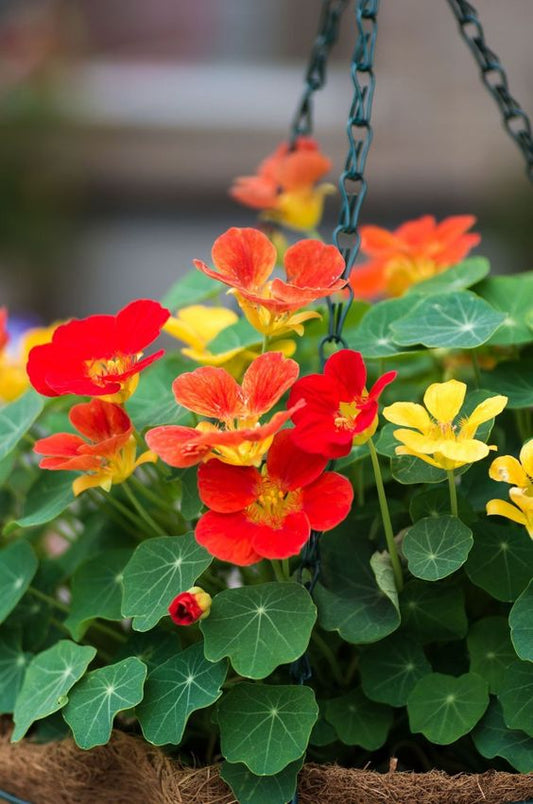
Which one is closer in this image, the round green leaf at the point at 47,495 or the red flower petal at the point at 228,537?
the red flower petal at the point at 228,537

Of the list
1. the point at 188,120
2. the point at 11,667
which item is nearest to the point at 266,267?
the point at 11,667

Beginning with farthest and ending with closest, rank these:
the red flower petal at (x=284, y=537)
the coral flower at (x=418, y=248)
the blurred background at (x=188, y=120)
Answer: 1. the blurred background at (x=188, y=120)
2. the coral flower at (x=418, y=248)
3. the red flower petal at (x=284, y=537)

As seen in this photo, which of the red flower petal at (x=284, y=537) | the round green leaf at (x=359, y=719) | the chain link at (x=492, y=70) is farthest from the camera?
the chain link at (x=492, y=70)

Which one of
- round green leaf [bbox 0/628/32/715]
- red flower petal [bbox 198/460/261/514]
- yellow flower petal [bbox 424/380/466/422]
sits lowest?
round green leaf [bbox 0/628/32/715]

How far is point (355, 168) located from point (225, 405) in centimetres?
19

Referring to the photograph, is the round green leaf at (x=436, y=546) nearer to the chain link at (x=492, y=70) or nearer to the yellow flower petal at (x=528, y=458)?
the yellow flower petal at (x=528, y=458)

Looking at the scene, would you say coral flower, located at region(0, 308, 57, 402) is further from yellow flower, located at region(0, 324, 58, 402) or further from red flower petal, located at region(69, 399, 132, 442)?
red flower petal, located at region(69, 399, 132, 442)

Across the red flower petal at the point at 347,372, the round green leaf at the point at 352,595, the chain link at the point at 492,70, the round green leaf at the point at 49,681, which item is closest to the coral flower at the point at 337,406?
the red flower petal at the point at 347,372

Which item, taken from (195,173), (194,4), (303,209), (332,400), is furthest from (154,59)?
(332,400)

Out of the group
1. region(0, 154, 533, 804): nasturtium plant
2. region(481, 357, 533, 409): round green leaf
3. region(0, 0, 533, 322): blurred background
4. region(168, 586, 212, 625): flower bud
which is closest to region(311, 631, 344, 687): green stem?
region(0, 154, 533, 804): nasturtium plant

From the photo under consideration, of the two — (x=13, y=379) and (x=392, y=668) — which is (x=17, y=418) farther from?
(x=392, y=668)

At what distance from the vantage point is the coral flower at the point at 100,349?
58 centimetres

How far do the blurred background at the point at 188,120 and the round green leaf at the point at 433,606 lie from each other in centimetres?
300

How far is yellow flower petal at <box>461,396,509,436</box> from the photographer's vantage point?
54 cm
